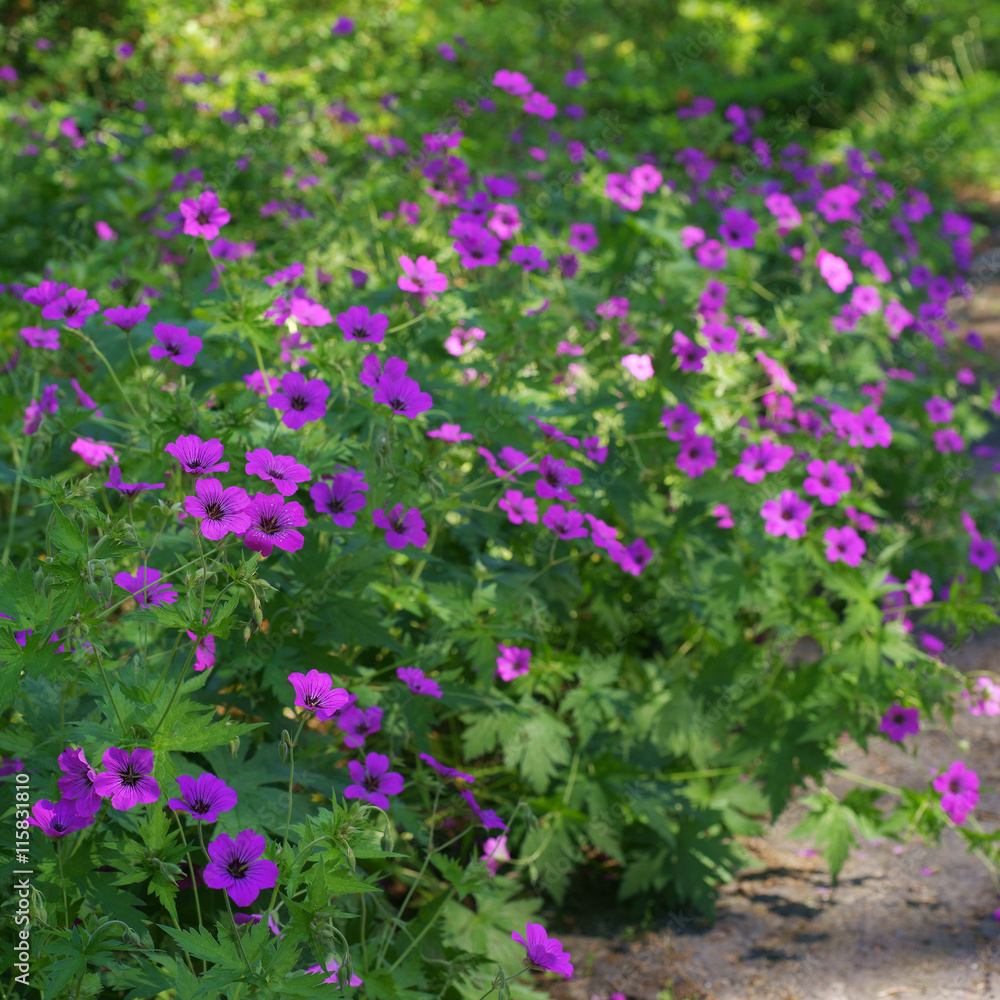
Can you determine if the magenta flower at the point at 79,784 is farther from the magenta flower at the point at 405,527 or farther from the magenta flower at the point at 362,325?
the magenta flower at the point at 362,325

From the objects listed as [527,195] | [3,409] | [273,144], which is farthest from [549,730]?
[273,144]

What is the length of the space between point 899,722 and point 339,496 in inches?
70.3

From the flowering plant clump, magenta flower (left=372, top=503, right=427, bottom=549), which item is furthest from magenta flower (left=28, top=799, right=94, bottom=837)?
magenta flower (left=372, top=503, right=427, bottom=549)

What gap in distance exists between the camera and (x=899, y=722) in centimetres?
258

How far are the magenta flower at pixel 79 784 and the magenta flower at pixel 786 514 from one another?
1.74m

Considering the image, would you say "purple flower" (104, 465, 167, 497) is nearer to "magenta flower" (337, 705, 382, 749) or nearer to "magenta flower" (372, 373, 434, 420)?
"magenta flower" (372, 373, 434, 420)

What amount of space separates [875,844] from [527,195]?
302 centimetres

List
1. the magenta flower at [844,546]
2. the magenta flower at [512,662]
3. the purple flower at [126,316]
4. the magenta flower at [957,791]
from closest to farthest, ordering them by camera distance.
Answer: the purple flower at [126,316]
the magenta flower at [512,662]
the magenta flower at [957,791]
the magenta flower at [844,546]

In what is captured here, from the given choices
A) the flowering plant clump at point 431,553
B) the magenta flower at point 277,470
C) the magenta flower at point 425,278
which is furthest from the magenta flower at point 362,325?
the magenta flower at point 277,470

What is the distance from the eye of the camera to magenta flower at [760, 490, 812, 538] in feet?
8.03

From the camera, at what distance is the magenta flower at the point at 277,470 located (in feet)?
4.73

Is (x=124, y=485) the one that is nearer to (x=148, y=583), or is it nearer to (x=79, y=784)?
(x=148, y=583)

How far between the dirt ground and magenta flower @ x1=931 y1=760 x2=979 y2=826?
19 centimetres

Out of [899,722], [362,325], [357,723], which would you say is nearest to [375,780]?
[357,723]
